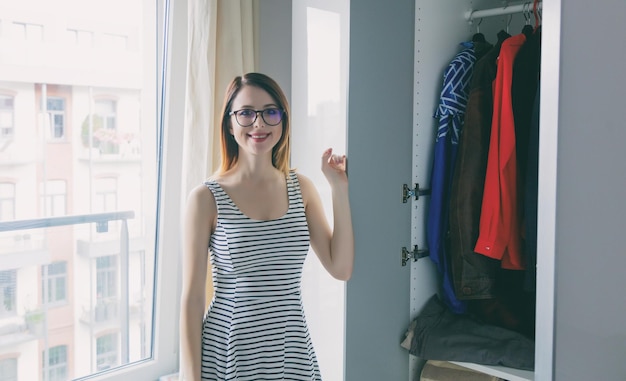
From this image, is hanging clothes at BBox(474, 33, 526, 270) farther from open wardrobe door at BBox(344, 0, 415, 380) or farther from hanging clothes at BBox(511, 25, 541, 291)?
open wardrobe door at BBox(344, 0, 415, 380)

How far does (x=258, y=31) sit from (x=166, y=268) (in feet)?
3.09

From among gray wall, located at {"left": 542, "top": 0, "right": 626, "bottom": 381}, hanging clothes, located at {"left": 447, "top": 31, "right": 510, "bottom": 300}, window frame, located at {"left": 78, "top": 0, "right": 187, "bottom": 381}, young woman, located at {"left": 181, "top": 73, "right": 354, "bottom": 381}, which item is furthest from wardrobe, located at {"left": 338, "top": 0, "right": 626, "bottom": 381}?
window frame, located at {"left": 78, "top": 0, "right": 187, "bottom": 381}

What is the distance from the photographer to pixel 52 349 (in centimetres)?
196

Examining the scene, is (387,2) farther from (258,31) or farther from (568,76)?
(568,76)

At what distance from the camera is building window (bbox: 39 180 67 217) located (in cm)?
187

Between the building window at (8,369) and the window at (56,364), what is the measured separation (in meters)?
0.09

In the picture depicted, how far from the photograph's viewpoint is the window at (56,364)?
6.44 feet

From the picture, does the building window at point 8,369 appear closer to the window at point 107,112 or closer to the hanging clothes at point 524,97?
the window at point 107,112

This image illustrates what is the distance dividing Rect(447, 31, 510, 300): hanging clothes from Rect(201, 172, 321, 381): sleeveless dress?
25.3 inches

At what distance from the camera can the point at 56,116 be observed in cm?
187

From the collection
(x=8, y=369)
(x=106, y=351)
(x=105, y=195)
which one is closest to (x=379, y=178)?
(x=105, y=195)

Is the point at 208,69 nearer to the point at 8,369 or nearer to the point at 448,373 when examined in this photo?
the point at 8,369

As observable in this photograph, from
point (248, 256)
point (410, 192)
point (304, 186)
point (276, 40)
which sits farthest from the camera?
point (276, 40)

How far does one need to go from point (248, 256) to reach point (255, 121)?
0.36m
